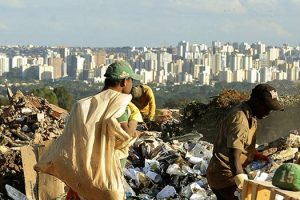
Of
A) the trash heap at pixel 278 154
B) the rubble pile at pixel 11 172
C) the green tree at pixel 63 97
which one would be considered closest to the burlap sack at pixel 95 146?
the trash heap at pixel 278 154

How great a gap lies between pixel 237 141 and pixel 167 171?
4.54m

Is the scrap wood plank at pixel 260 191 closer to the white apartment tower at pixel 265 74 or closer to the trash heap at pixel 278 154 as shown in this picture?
the trash heap at pixel 278 154

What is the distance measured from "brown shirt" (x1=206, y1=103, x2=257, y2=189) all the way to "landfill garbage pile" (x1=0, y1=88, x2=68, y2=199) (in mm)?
4429

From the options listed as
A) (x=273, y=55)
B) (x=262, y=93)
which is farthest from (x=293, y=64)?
(x=262, y=93)

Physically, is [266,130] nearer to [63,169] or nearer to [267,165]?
[267,165]

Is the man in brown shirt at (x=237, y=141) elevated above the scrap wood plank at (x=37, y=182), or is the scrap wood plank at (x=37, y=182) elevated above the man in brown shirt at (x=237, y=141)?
the man in brown shirt at (x=237, y=141)

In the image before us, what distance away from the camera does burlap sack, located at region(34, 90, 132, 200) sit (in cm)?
435

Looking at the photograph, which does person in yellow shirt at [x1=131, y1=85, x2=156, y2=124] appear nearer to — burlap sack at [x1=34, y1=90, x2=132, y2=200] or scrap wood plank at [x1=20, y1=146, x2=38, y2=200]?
scrap wood plank at [x1=20, y1=146, x2=38, y2=200]

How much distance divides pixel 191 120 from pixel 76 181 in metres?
14.5

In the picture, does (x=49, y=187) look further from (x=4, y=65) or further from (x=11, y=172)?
(x=4, y=65)

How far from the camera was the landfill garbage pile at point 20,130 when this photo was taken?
9227mm

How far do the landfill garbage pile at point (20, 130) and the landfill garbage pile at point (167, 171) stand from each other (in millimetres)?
1576

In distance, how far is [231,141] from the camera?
188 inches

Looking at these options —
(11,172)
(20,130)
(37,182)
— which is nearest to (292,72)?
(20,130)
